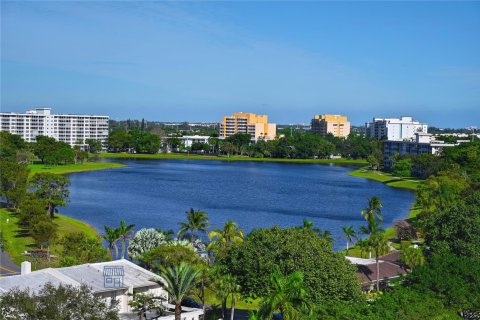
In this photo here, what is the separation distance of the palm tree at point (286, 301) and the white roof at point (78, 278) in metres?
9.21

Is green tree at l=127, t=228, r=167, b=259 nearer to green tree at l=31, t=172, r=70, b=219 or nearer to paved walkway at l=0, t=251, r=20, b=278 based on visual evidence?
paved walkway at l=0, t=251, r=20, b=278

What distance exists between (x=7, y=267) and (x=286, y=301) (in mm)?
25034

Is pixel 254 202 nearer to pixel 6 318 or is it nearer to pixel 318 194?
pixel 318 194

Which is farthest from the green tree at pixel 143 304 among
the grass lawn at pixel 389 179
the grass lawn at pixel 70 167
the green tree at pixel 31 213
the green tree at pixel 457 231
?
the grass lawn at pixel 70 167

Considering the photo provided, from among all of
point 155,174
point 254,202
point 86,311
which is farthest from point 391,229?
point 155,174

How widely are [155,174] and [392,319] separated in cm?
9929

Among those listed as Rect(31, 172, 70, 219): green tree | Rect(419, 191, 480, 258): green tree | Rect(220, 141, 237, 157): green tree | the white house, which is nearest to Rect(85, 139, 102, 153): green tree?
Rect(220, 141, 237, 157): green tree

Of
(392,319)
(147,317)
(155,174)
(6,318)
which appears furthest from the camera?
(155,174)

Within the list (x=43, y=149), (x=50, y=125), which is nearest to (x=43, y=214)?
(x=43, y=149)

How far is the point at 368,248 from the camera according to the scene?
4506 cm

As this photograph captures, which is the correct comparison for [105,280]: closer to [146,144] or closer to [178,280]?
[178,280]

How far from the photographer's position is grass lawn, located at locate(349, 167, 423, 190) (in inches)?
4409

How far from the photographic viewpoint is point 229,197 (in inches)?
3408

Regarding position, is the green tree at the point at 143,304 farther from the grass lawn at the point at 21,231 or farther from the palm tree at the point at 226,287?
the grass lawn at the point at 21,231
